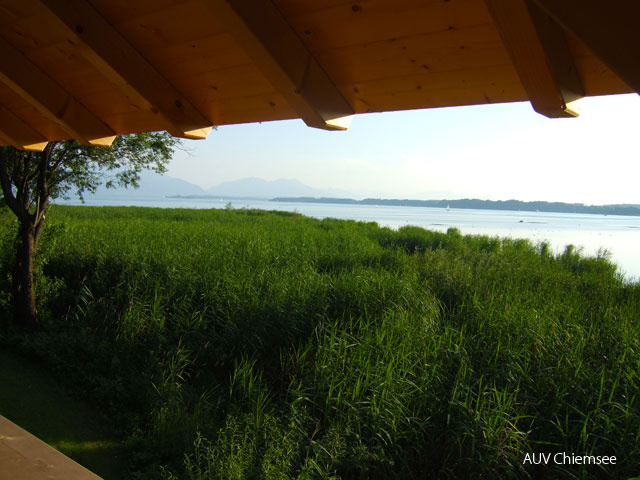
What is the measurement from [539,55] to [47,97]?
8.17 feet

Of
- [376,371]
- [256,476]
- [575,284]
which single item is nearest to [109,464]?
[256,476]

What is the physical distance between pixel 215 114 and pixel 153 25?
54 cm

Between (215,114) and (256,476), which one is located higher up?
(215,114)

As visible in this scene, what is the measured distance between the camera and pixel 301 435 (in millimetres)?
3186

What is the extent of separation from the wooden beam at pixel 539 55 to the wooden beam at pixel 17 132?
3299mm

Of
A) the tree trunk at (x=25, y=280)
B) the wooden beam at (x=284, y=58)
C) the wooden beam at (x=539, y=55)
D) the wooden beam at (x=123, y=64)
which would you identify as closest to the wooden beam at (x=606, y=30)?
the wooden beam at (x=539, y=55)

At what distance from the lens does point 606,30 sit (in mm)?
814

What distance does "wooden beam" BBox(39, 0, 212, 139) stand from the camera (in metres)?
1.70

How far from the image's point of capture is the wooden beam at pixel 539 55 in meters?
1.04

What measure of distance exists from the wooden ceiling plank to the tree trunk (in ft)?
11.3

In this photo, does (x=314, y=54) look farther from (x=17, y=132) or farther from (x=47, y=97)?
(x=17, y=132)

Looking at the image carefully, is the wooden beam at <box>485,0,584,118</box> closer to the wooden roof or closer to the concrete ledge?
the wooden roof

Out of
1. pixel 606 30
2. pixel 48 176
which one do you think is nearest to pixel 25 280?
pixel 48 176

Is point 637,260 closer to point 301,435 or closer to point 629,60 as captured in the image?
point 301,435
